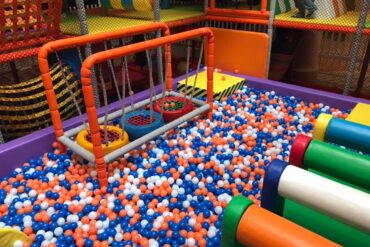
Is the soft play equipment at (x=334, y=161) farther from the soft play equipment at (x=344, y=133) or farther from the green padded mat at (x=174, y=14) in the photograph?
the green padded mat at (x=174, y=14)

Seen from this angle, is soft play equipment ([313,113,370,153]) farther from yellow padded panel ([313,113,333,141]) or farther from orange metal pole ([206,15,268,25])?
orange metal pole ([206,15,268,25])

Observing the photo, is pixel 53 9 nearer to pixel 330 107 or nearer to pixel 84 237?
pixel 84 237

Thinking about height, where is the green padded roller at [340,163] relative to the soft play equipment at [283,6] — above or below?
below

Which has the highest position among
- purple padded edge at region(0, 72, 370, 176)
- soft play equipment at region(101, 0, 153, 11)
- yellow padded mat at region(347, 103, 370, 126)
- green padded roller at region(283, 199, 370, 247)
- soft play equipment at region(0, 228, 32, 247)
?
soft play equipment at region(101, 0, 153, 11)

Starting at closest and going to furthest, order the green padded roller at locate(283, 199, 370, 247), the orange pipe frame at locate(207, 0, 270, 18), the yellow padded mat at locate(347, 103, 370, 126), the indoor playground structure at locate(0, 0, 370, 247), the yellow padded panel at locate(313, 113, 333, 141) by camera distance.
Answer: the indoor playground structure at locate(0, 0, 370, 247) → the green padded roller at locate(283, 199, 370, 247) → the yellow padded panel at locate(313, 113, 333, 141) → the yellow padded mat at locate(347, 103, 370, 126) → the orange pipe frame at locate(207, 0, 270, 18)

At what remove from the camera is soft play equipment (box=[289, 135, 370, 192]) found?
3.07ft

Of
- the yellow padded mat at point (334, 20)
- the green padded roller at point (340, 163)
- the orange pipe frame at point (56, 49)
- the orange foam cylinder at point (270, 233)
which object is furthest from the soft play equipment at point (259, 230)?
the yellow padded mat at point (334, 20)

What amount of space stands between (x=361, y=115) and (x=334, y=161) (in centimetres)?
116

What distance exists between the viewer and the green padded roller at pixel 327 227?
40.7 inches

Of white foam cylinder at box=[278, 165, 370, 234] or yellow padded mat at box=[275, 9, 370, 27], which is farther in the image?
yellow padded mat at box=[275, 9, 370, 27]

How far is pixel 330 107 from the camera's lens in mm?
2381

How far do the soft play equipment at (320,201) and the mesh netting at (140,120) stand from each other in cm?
110

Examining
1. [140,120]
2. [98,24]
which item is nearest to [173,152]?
[140,120]

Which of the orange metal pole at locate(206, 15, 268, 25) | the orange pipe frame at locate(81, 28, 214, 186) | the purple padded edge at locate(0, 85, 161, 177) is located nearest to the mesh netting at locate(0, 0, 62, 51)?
the purple padded edge at locate(0, 85, 161, 177)
